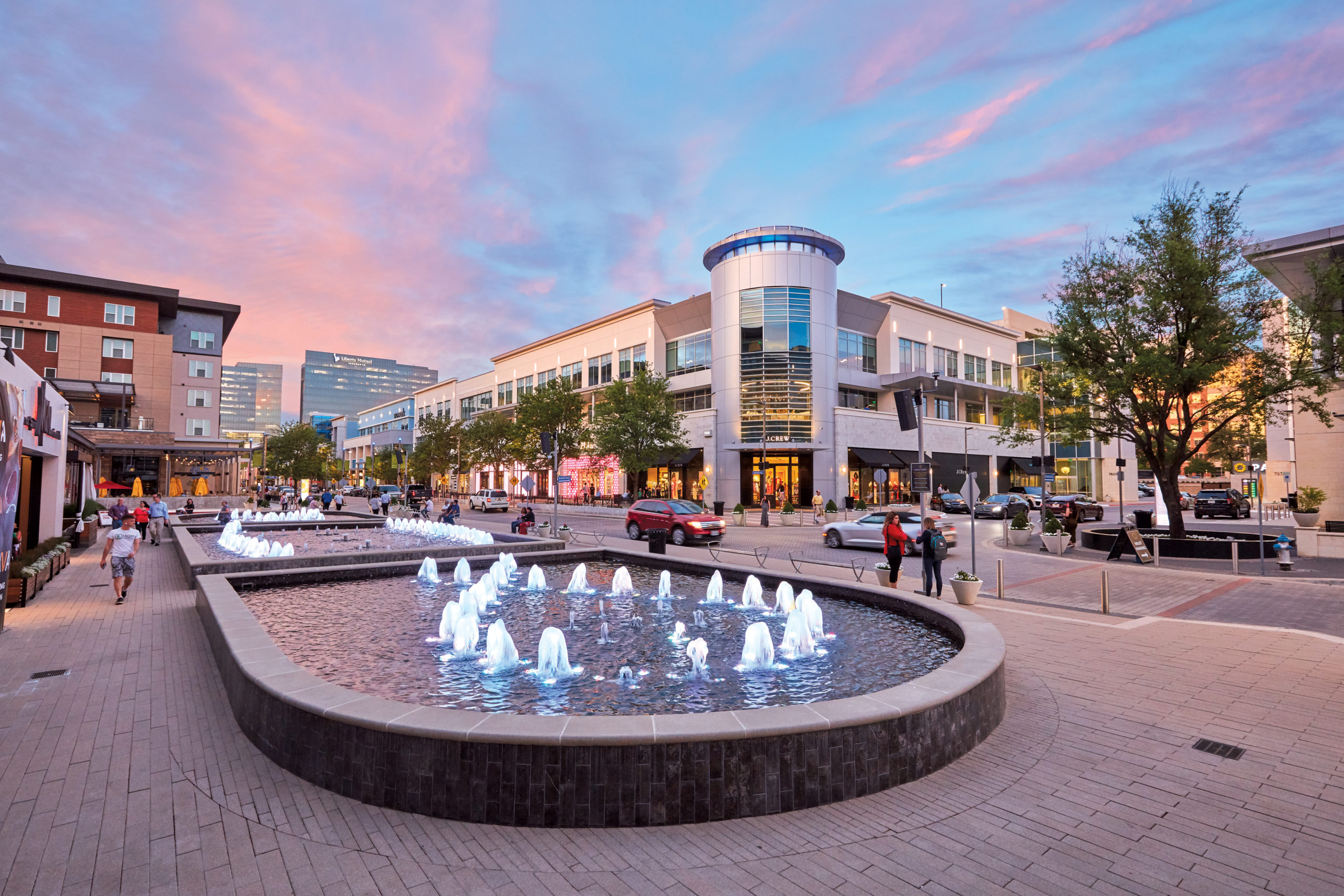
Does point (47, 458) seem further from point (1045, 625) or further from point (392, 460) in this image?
point (392, 460)

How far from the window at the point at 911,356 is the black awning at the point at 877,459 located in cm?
833

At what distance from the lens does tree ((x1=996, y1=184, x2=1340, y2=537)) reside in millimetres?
21016

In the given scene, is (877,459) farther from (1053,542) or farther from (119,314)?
(119,314)

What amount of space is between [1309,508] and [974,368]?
38675mm

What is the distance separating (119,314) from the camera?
56.2m

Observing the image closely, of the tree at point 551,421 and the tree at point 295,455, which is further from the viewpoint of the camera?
the tree at point 295,455

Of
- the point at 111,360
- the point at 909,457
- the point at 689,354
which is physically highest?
the point at 689,354

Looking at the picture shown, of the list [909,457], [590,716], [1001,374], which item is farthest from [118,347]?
[1001,374]

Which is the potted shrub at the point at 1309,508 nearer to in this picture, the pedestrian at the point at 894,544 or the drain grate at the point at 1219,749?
the pedestrian at the point at 894,544

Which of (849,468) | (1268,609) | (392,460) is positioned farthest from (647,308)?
(392,460)

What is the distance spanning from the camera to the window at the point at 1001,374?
6906 cm

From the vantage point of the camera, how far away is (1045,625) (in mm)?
11117

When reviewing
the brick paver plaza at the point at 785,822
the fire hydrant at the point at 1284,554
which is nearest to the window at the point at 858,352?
the fire hydrant at the point at 1284,554

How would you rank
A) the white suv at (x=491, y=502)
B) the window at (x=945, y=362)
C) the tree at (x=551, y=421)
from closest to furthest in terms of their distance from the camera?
the white suv at (x=491, y=502)
the tree at (x=551, y=421)
the window at (x=945, y=362)
